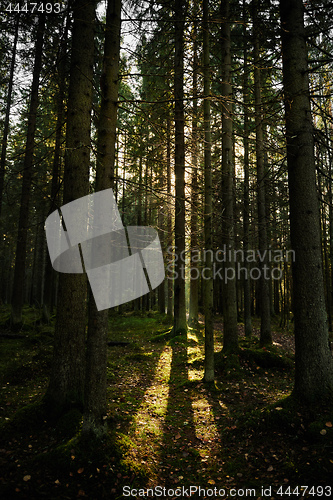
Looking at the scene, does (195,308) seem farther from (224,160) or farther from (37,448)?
(37,448)

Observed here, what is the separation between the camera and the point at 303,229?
4.66 meters

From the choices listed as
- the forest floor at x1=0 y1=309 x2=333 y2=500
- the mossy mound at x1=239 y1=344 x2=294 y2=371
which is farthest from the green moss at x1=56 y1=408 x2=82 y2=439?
the mossy mound at x1=239 y1=344 x2=294 y2=371

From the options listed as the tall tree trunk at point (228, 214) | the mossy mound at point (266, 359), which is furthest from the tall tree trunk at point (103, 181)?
the mossy mound at point (266, 359)

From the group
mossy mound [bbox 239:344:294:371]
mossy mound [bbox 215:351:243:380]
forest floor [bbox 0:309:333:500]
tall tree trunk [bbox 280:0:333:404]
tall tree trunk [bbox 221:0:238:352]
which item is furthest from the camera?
tall tree trunk [bbox 221:0:238:352]

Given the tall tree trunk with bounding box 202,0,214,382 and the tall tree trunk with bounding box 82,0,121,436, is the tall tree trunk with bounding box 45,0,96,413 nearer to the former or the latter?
the tall tree trunk with bounding box 82,0,121,436

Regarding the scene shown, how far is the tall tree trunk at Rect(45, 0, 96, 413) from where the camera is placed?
4828 millimetres

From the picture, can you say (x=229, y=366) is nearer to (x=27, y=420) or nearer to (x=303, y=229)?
(x=303, y=229)

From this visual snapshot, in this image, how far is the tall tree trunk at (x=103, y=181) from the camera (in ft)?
13.2

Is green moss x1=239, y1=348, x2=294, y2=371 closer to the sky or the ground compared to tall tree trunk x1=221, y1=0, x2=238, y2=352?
closer to the ground

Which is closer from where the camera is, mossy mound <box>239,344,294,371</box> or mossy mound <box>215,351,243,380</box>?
mossy mound <box>215,351,243,380</box>

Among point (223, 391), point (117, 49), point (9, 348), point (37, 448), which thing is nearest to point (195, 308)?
point (223, 391)

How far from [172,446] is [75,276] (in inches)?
133

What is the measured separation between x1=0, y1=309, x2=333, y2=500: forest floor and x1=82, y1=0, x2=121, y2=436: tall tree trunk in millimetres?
439

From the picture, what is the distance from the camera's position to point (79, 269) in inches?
199
